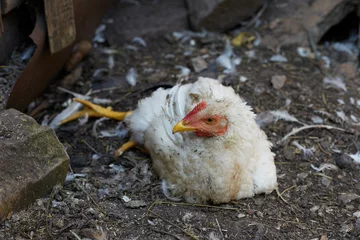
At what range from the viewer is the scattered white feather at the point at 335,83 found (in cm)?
522

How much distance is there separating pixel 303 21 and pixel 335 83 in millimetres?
1087

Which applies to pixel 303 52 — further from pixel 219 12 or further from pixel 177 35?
pixel 177 35

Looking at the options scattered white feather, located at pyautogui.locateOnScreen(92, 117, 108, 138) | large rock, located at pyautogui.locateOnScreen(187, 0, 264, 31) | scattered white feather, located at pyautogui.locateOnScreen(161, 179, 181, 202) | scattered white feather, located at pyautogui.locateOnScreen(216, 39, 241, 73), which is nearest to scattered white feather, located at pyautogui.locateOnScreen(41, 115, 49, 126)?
scattered white feather, located at pyautogui.locateOnScreen(92, 117, 108, 138)

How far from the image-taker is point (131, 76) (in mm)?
5156

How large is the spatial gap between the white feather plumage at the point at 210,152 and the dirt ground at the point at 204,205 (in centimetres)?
13

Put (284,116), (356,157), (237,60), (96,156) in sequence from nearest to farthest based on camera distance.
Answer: (96,156) < (356,157) < (284,116) < (237,60)

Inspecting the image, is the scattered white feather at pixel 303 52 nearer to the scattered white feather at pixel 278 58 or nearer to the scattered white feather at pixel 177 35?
the scattered white feather at pixel 278 58

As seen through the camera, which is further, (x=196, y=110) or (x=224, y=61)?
(x=224, y=61)

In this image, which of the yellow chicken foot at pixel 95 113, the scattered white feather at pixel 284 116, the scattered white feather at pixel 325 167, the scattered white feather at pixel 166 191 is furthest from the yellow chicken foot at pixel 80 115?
the scattered white feather at pixel 325 167

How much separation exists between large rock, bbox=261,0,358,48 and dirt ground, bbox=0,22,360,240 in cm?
19

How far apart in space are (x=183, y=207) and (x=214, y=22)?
3030mm

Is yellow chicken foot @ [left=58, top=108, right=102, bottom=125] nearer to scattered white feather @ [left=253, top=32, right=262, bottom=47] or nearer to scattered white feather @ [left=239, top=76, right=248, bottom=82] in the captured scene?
scattered white feather @ [left=239, top=76, right=248, bottom=82]

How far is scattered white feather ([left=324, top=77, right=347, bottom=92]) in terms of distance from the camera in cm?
522

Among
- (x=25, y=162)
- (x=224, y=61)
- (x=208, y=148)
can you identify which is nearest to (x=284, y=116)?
(x=224, y=61)
